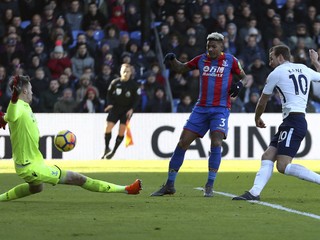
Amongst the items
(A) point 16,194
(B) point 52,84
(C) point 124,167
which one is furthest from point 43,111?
(A) point 16,194

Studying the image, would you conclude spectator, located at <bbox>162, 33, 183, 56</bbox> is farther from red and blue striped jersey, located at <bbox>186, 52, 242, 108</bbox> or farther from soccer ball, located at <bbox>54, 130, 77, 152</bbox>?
soccer ball, located at <bbox>54, 130, 77, 152</bbox>

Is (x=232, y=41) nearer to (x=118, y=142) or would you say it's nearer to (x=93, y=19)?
(x=93, y=19)

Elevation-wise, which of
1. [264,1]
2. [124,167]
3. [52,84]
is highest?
[264,1]

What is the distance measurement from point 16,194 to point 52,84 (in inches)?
492

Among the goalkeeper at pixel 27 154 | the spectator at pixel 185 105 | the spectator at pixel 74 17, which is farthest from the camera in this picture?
the spectator at pixel 74 17

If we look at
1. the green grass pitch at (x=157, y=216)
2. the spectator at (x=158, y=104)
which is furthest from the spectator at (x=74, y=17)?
the green grass pitch at (x=157, y=216)

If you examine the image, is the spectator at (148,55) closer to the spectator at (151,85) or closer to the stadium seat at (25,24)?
the spectator at (151,85)

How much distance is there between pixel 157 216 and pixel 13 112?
6.75 ft

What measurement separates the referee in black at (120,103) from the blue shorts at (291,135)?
11177 mm

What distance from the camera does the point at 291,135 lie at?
11.8 meters

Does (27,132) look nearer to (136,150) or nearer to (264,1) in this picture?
(136,150)

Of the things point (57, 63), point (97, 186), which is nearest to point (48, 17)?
point (57, 63)

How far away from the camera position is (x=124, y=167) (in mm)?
19766

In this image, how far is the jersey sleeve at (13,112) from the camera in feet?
35.9
